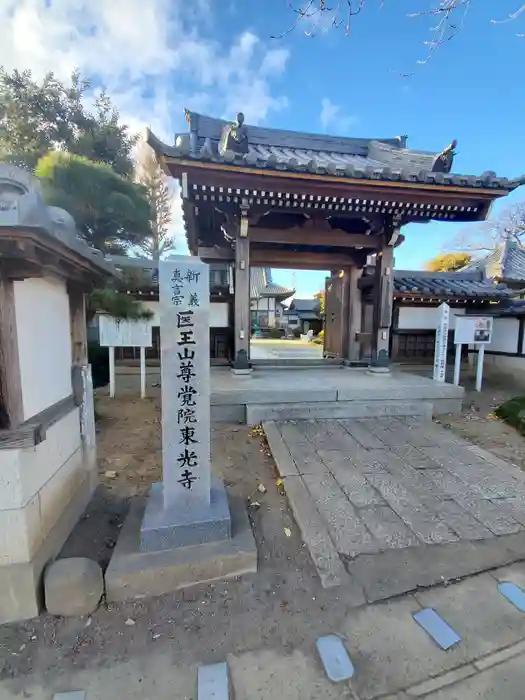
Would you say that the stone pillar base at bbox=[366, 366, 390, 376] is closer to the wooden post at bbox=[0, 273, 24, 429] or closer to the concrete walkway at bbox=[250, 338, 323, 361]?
the concrete walkway at bbox=[250, 338, 323, 361]

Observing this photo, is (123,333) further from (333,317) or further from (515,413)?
(515,413)

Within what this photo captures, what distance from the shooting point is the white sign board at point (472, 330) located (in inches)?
283

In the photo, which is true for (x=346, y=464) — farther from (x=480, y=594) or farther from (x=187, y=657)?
(x=187, y=657)

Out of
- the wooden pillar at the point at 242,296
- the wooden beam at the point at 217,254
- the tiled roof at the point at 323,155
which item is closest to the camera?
the tiled roof at the point at 323,155

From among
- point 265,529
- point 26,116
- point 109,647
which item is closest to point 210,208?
point 265,529

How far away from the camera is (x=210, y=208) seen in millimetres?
6492

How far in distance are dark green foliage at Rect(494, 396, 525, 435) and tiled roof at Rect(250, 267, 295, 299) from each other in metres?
23.5

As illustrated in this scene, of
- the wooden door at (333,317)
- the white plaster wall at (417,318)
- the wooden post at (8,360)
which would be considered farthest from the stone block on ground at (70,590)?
the white plaster wall at (417,318)

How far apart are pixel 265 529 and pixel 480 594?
1.60 m

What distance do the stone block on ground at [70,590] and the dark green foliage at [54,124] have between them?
12.6 metres

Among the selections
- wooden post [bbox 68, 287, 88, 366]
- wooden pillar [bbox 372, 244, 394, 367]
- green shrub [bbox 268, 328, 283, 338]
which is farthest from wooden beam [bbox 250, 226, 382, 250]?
green shrub [bbox 268, 328, 283, 338]

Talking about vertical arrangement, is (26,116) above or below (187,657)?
above

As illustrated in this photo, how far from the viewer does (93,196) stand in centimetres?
576

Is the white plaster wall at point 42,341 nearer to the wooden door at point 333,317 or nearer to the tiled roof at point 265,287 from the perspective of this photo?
the wooden door at point 333,317
